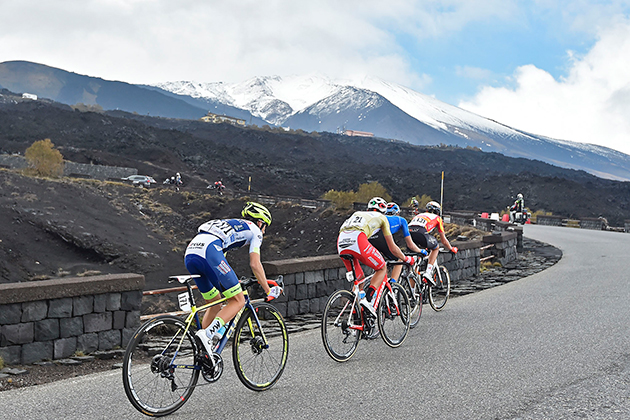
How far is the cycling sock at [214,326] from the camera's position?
4973 mm

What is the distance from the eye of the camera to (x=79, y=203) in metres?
40.5

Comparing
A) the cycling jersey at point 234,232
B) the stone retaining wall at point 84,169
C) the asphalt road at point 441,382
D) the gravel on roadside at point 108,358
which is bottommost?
the gravel on roadside at point 108,358

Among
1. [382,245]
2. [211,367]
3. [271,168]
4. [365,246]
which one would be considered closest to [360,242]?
[365,246]

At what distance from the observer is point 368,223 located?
23.4 feet

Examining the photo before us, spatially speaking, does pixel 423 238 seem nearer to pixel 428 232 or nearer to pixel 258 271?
pixel 428 232

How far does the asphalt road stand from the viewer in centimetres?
481

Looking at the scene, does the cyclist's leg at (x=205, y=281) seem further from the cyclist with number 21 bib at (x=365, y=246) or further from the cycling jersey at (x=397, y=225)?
the cycling jersey at (x=397, y=225)

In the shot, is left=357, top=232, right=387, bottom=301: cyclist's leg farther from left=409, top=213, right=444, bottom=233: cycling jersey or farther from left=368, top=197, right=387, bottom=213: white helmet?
left=409, top=213, right=444, bottom=233: cycling jersey

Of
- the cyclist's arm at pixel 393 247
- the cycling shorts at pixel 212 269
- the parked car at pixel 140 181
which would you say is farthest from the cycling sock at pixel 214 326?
the parked car at pixel 140 181

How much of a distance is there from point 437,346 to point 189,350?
3622mm

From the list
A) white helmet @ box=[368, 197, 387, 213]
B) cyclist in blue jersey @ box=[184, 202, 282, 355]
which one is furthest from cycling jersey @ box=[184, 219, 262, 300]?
white helmet @ box=[368, 197, 387, 213]

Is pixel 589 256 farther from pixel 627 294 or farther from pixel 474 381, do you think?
pixel 474 381

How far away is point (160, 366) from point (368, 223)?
3.37 m

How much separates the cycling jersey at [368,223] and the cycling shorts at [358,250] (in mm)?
73
